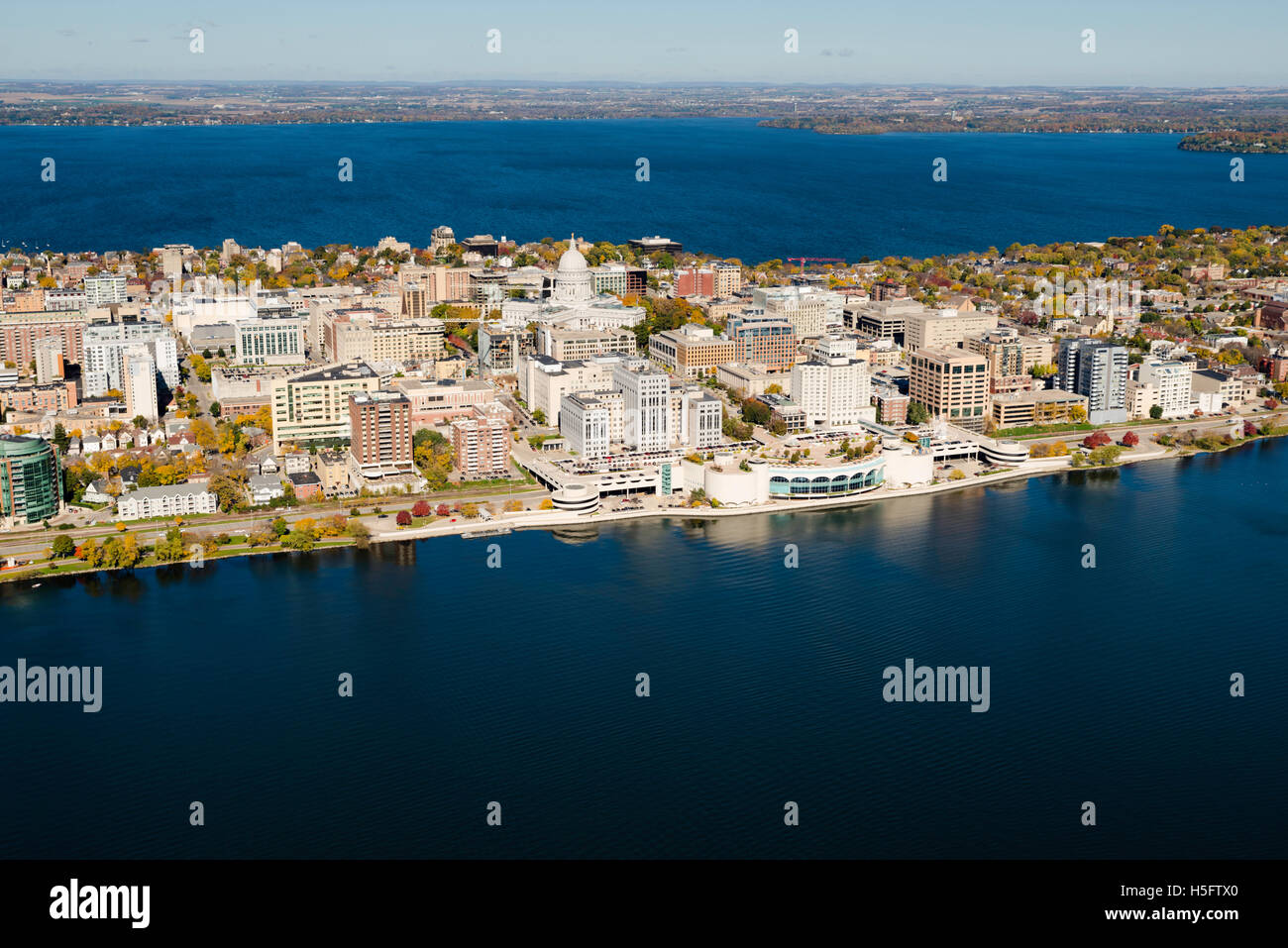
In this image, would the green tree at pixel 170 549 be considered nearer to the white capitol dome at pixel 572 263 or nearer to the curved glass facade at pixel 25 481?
the curved glass facade at pixel 25 481

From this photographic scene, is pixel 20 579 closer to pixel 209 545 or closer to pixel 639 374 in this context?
pixel 209 545

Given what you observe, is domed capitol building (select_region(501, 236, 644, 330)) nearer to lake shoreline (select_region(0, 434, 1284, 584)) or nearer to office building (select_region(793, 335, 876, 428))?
office building (select_region(793, 335, 876, 428))

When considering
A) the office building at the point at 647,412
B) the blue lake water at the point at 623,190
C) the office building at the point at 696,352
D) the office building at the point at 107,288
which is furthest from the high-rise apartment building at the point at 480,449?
the blue lake water at the point at 623,190

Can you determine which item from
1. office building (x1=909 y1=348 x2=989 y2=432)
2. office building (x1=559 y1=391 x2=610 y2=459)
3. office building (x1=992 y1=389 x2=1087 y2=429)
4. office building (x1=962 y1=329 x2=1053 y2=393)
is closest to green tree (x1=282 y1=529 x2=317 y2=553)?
office building (x1=559 y1=391 x2=610 y2=459)

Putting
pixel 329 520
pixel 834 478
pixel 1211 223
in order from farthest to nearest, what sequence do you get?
1. pixel 1211 223
2. pixel 834 478
3. pixel 329 520

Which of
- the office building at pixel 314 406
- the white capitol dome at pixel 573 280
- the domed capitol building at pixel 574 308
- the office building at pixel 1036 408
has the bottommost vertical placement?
the office building at pixel 1036 408

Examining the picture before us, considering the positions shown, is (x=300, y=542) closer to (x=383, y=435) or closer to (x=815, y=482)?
(x=383, y=435)

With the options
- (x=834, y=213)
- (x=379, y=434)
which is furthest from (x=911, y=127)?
(x=379, y=434)
